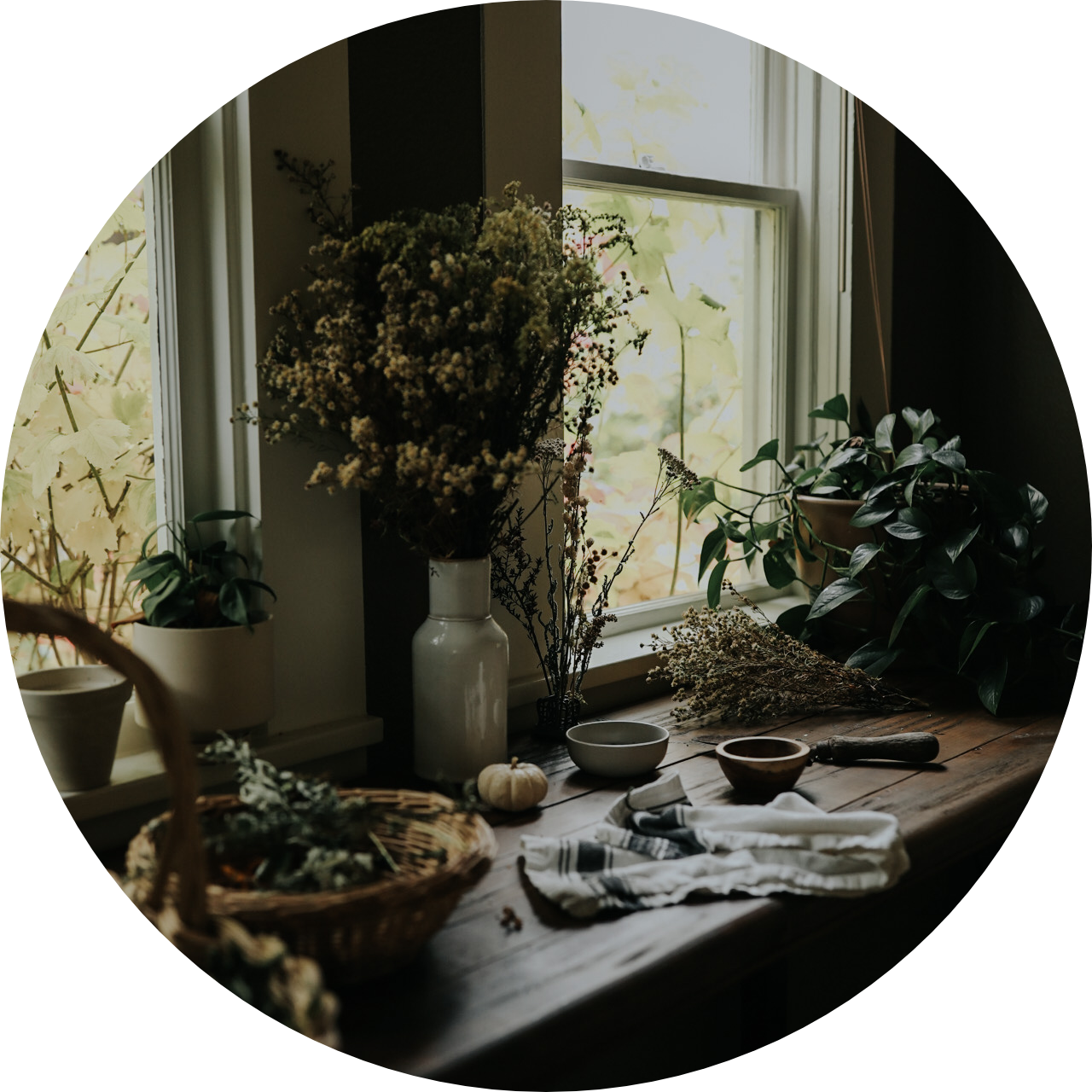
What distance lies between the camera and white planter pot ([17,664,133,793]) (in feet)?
4.41

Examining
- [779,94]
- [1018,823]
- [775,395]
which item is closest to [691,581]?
[775,395]

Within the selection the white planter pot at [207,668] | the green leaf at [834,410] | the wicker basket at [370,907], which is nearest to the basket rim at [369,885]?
the wicker basket at [370,907]

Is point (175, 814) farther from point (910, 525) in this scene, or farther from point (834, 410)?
point (834, 410)

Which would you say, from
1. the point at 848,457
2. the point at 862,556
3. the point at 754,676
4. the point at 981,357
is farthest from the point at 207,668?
the point at 981,357

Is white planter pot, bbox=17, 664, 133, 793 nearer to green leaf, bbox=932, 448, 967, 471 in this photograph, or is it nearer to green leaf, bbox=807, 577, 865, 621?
green leaf, bbox=807, 577, 865, 621

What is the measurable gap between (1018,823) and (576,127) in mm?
1409

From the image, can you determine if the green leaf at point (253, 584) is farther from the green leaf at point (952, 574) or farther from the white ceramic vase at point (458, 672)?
the green leaf at point (952, 574)

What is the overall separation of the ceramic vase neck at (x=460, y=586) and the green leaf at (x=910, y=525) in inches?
32.8

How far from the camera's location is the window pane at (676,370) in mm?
2209

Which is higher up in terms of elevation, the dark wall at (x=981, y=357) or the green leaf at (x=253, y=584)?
the dark wall at (x=981, y=357)

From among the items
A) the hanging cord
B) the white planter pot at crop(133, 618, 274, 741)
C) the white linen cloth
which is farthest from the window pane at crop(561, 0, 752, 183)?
the white linen cloth

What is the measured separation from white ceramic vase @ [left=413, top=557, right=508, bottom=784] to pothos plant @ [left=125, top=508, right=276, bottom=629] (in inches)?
9.2

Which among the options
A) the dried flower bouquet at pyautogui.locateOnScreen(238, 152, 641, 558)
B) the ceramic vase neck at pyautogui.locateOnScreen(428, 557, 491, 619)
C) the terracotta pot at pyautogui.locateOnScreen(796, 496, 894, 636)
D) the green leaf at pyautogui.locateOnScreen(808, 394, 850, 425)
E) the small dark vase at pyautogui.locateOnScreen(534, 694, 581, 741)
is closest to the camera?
the dried flower bouquet at pyautogui.locateOnScreen(238, 152, 641, 558)

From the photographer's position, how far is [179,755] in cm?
97
